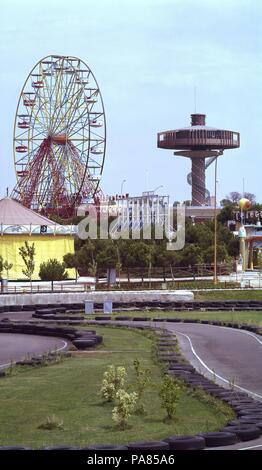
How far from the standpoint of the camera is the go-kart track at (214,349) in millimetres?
30031

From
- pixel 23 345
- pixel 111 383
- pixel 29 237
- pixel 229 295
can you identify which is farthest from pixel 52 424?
pixel 29 237

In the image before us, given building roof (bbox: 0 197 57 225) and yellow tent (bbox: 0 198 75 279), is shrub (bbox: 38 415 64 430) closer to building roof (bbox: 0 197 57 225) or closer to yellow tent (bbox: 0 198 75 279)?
yellow tent (bbox: 0 198 75 279)

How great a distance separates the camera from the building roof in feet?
325

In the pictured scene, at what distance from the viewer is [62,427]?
68.7 feet

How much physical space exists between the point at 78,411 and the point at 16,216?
77.3 meters

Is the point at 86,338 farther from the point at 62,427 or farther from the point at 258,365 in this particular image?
the point at 62,427

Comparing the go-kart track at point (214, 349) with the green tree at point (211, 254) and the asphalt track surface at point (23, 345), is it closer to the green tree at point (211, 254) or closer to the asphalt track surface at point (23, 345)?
the asphalt track surface at point (23, 345)

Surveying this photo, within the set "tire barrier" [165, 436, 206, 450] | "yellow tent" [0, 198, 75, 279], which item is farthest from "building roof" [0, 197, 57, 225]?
"tire barrier" [165, 436, 206, 450]

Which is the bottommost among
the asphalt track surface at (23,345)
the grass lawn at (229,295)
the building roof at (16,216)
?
the asphalt track surface at (23,345)

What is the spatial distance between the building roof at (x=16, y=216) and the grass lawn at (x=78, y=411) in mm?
66066

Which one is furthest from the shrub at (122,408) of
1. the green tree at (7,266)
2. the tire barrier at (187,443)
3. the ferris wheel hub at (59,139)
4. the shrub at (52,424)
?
the ferris wheel hub at (59,139)
